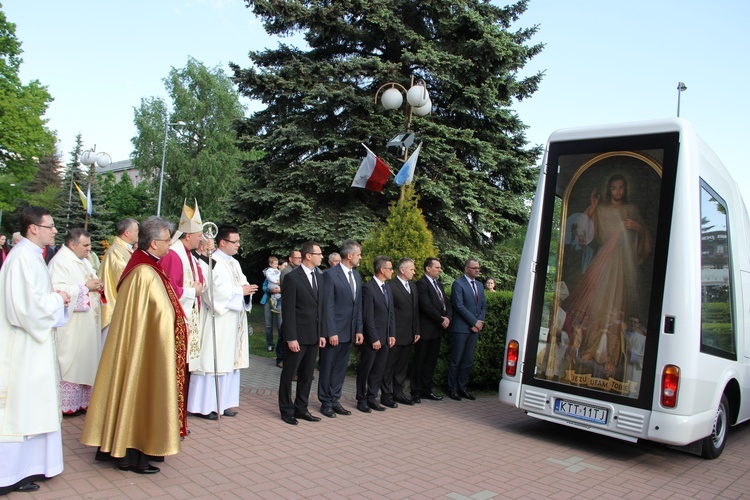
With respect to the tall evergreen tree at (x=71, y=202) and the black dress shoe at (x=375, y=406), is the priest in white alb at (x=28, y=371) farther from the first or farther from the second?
the tall evergreen tree at (x=71, y=202)

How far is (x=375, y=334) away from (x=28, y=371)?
436 centimetres

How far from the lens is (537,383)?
675cm

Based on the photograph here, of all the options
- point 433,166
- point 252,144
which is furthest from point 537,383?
point 252,144

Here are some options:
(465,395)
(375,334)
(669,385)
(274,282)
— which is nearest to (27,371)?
(375,334)

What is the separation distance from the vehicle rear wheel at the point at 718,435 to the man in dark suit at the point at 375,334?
3.89 metres

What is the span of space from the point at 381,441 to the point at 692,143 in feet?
14.8

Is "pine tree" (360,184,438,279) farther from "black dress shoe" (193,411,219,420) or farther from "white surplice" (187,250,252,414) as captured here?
"black dress shoe" (193,411,219,420)

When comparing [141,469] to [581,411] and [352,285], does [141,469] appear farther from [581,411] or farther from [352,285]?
[581,411]

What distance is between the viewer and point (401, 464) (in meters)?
5.75

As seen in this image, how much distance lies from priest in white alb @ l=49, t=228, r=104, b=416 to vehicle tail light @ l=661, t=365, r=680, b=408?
5.99 meters

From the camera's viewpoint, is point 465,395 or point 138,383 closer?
point 138,383

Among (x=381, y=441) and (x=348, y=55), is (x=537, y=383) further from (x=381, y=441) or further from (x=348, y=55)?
(x=348, y=55)

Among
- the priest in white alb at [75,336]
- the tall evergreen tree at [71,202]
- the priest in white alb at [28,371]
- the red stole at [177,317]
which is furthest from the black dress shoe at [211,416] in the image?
the tall evergreen tree at [71,202]

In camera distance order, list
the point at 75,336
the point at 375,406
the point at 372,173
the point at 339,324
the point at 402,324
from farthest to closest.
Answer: the point at 372,173 → the point at 402,324 → the point at 375,406 → the point at 339,324 → the point at 75,336
